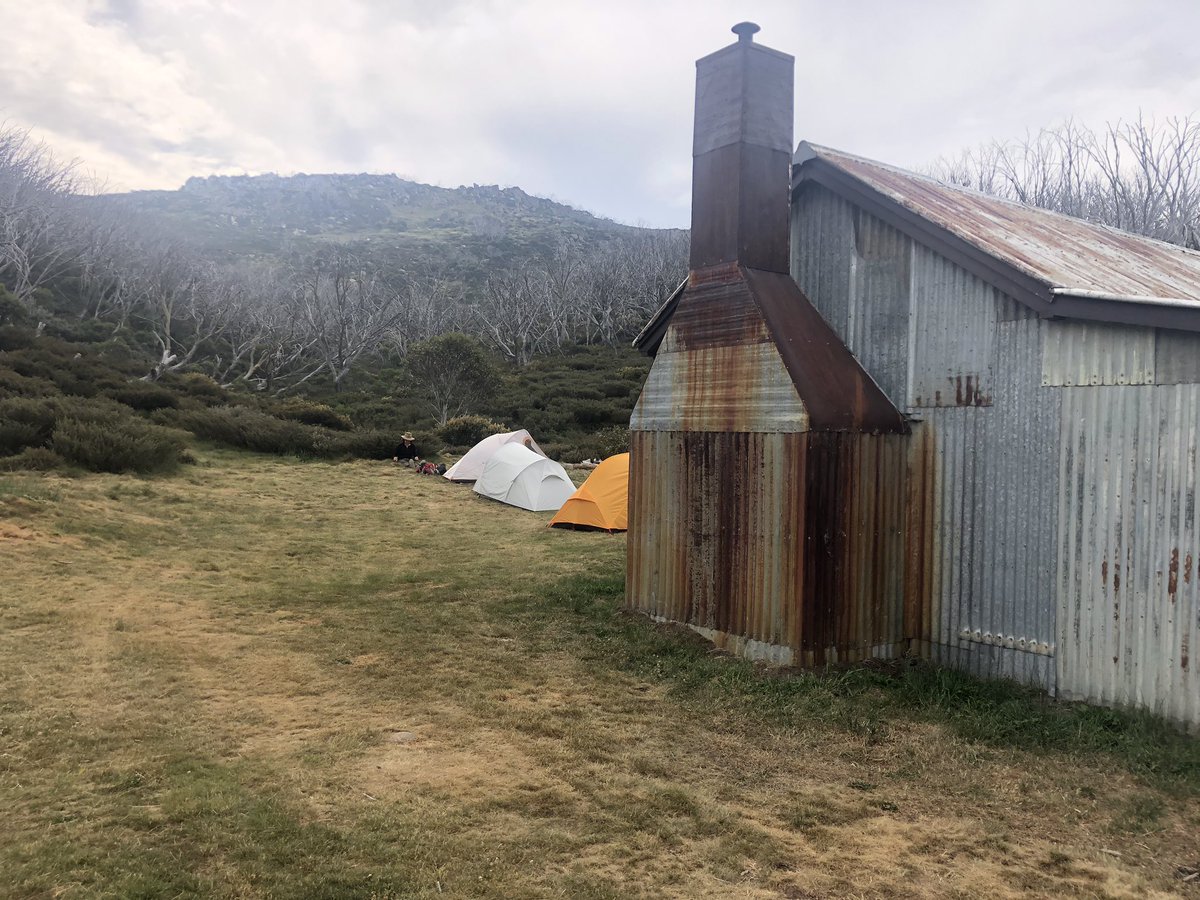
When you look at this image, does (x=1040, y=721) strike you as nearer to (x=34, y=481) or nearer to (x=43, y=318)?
(x=34, y=481)

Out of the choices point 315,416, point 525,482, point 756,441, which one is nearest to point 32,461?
point 525,482

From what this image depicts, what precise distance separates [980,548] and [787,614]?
1.70 m

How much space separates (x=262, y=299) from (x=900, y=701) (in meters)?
48.1

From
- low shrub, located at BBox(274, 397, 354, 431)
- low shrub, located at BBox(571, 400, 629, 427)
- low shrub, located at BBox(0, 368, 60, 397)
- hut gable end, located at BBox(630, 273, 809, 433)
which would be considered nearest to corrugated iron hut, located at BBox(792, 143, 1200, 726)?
hut gable end, located at BBox(630, 273, 809, 433)

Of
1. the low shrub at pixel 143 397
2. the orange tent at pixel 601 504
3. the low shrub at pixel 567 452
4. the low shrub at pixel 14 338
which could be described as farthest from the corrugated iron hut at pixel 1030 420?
the low shrub at pixel 14 338

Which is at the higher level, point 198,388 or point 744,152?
point 744,152

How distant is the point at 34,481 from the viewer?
1300cm

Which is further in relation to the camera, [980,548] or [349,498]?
[349,498]

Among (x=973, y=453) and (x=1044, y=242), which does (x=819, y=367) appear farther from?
(x=1044, y=242)

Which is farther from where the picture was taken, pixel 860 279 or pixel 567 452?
pixel 567 452

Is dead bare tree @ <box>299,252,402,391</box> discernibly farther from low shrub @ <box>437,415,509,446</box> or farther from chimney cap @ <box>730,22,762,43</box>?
chimney cap @ <box>730,22,762,43</box>

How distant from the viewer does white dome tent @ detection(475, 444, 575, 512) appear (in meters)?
16.9

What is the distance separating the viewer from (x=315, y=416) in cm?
2611

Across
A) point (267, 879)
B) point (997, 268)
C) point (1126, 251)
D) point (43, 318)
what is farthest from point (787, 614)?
point (43, 318)
